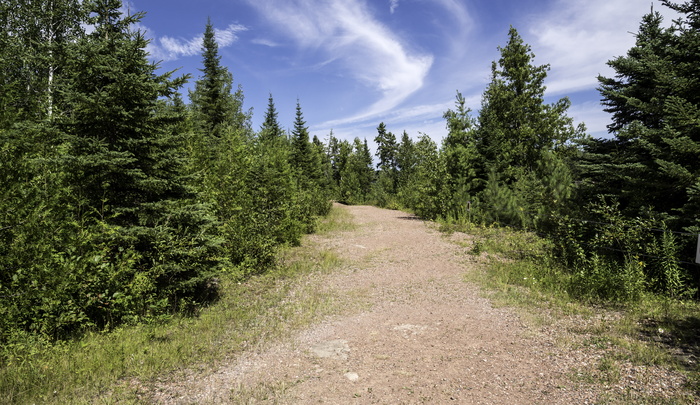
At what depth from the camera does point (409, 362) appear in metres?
4.88

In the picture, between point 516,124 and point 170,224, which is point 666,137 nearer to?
point 170,224

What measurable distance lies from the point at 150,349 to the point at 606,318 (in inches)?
312

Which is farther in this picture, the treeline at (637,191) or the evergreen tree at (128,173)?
the treeline at (637,191)

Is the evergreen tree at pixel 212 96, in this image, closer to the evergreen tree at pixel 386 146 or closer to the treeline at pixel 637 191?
the treeline at pixel 637 191

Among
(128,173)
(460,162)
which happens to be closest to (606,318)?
(128,173)

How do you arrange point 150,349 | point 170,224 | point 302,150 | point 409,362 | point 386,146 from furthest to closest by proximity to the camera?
point 386,146 → point 302,150 → point 170,224 → point 150,349 → point 409,362

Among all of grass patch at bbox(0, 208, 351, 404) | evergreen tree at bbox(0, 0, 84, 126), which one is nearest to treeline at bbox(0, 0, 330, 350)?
grass patch at bbox(0, 208, 351, 404)

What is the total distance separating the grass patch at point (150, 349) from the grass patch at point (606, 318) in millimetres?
4303

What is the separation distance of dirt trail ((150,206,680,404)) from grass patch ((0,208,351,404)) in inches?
17.8

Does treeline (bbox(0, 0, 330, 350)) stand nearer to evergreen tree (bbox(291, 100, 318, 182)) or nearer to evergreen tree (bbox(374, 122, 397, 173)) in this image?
evergreen tree (bbox(291, 100, 318, 182))

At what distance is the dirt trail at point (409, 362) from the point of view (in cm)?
401

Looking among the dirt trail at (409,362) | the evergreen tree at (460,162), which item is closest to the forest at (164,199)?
the dirt trail at (409,362)

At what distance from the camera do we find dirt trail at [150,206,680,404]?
4.01 metres

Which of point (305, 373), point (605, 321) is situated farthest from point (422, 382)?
point (605, 321)
